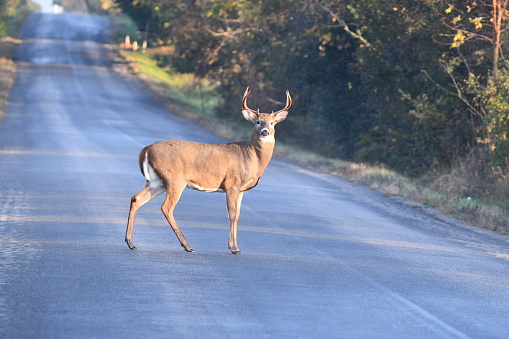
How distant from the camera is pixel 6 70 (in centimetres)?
5666

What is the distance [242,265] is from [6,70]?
161 ft

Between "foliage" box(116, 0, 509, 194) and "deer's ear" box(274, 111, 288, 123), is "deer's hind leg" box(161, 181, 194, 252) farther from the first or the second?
"foliage" box(116, 0, 509, 194)

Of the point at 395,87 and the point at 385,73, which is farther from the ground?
the point at 385,73

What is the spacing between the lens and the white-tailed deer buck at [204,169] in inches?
443

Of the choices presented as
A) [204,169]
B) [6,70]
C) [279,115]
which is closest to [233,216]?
[204,169]

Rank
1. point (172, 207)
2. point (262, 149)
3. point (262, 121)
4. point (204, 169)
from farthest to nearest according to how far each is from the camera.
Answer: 1. point (262, 149)
2. point (262, 121)
3. point (204, 169)
4. point (172, 207)

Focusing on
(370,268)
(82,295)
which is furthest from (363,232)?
(82,295)

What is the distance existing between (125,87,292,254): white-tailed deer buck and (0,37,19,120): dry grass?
2679cm

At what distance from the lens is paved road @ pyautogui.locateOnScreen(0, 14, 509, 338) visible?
776 centimetres

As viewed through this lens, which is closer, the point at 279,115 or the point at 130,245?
the point at 130,245

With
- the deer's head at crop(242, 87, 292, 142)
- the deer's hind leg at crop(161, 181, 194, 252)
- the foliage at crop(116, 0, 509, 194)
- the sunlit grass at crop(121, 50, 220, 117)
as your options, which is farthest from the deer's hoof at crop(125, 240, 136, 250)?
the sunlit grass at crop(121, 50, 220, 117)

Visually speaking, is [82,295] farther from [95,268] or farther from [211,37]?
[211,37]

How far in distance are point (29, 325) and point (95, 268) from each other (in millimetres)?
2474

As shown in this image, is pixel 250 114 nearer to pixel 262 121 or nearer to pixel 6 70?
pixel 262 121
